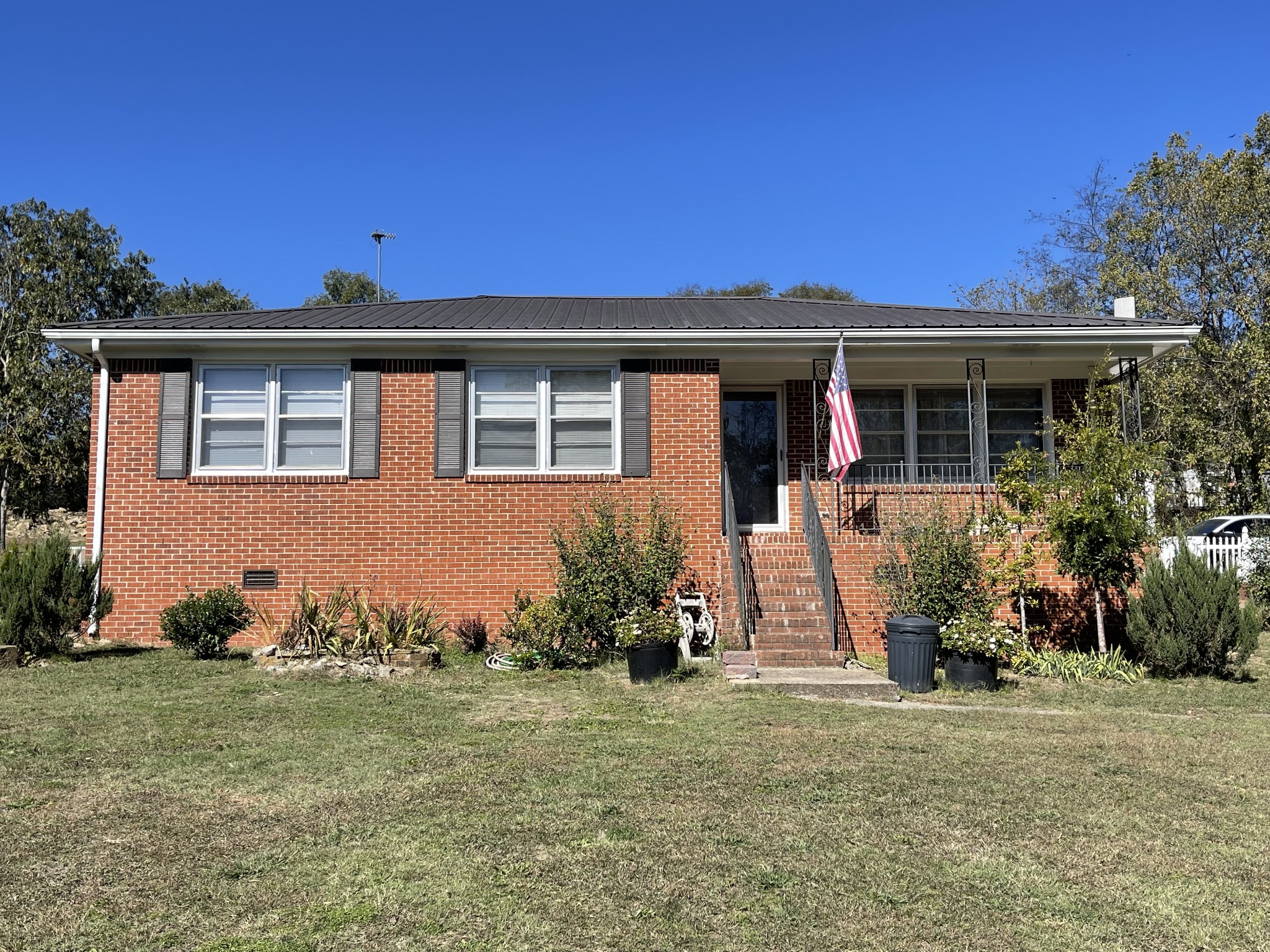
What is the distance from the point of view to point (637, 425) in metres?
11.5

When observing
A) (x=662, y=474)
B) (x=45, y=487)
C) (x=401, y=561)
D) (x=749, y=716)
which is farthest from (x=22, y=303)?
(x=749, y=716)

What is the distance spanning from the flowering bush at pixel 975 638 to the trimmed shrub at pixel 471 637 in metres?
5.01

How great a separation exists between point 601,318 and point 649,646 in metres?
5.16

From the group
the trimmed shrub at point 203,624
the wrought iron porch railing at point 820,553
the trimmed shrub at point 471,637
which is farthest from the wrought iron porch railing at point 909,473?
the trimmed shrub at point 203,624

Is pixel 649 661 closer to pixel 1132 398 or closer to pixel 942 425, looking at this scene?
pixel 942 425

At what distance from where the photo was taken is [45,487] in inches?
982

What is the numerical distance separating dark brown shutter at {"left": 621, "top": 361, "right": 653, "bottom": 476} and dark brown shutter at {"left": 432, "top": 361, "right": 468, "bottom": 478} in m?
1.92

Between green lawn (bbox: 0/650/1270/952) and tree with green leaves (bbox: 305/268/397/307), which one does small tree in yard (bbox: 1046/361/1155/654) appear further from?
tree with green leaves (bbox: 305/268/397/307)

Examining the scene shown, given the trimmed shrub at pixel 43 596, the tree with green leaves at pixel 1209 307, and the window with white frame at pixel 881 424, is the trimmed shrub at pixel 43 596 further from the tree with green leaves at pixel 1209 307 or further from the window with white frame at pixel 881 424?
the tree with green leaves at pixel 1209 307

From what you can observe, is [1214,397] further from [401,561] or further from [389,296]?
[389,296]

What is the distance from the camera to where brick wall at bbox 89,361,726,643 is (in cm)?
1127

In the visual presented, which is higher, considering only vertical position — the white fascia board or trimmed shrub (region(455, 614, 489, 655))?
the white fascia board

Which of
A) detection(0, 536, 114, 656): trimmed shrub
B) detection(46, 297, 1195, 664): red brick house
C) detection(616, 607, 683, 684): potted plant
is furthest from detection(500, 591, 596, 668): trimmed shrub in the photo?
detection(0, 536, 114, 656): trimmed shrub

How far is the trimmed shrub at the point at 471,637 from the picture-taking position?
10852mm
